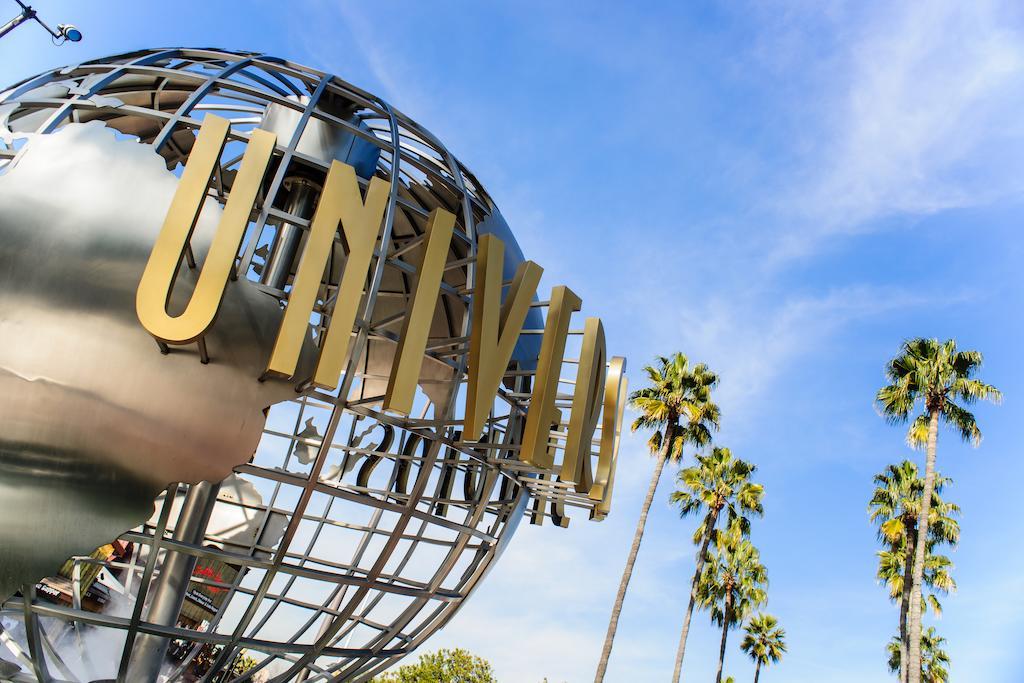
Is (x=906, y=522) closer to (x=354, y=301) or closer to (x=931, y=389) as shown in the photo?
(x=931, y=389)

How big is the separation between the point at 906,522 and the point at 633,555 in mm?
12802

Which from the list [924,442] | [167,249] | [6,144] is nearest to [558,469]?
[167,249]

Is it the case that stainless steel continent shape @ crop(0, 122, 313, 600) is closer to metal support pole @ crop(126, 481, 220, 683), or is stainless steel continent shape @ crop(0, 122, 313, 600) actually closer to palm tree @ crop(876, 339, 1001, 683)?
metal support pole @ crop(126, 481, 220, 683)

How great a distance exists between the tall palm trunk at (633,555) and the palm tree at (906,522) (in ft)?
34.0

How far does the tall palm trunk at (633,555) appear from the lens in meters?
23.2

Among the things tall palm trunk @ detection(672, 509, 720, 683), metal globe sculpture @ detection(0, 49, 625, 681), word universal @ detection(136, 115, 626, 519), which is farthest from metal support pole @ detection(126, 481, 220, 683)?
tall palm trunk @ detection(672, 509, 720, 683)

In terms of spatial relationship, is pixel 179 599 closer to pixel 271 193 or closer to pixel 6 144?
pixel 271 193

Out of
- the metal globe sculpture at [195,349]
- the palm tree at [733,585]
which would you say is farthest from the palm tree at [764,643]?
the metal globe sculpture at [195,349]

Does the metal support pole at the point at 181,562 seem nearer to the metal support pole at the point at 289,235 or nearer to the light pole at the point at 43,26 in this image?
the metal support pole at the point at 289,235

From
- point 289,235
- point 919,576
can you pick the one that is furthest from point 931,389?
point 289,235

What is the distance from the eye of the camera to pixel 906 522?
30250mm

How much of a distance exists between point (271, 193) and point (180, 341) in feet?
4.66

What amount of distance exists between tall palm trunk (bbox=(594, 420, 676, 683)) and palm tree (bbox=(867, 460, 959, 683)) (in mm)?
10368

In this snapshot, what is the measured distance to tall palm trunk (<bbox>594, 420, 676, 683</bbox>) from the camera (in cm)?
2319
